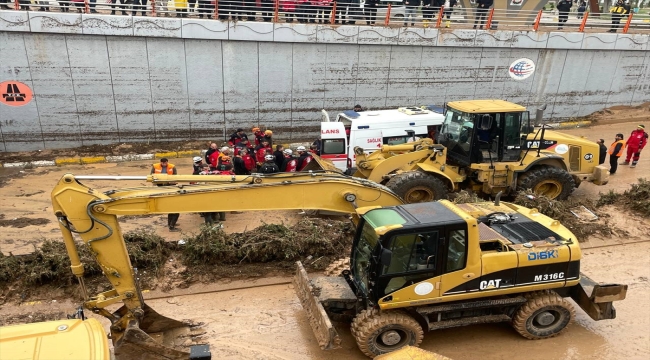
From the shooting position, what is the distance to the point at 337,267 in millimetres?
8867

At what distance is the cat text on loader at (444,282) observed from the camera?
616 cm

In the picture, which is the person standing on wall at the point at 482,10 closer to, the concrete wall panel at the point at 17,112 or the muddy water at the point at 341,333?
the muddy water at the point at 341,333

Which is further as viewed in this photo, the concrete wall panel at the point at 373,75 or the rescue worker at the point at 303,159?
the concrete wall panel at the point at 373,75

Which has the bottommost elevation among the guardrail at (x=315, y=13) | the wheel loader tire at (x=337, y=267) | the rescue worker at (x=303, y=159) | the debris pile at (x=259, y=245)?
the wheel loader tire at (x=337, y=267)

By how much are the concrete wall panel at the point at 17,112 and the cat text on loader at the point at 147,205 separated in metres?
10.9

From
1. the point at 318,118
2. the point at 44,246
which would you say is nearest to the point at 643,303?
the point at 44,246

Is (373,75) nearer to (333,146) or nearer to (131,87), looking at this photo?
(333,146)

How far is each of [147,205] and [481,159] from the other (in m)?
7.40

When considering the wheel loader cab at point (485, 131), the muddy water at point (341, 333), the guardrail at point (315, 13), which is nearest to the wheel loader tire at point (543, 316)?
the muddy water at point (341, 333)

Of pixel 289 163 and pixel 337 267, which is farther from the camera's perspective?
pixel 289 163

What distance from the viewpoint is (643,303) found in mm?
7871

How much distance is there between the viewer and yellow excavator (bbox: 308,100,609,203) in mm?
10500

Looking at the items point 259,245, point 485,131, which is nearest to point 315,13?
point 485,131

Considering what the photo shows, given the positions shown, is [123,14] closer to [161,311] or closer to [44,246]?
[44,246]
